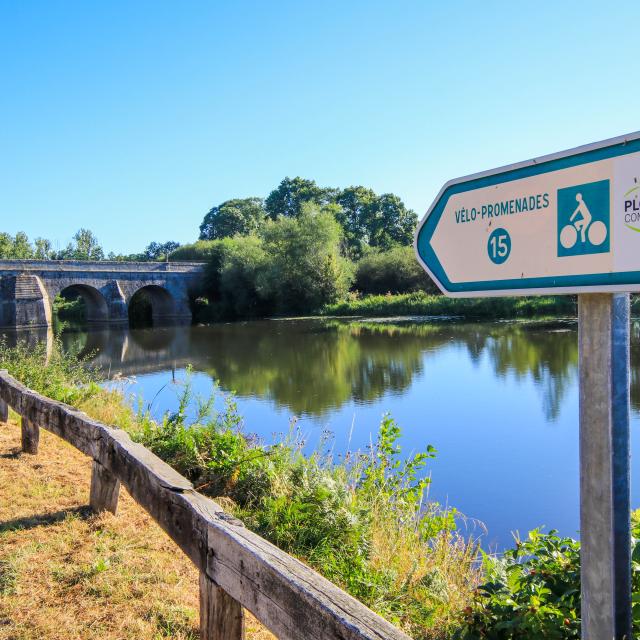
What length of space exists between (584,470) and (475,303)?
27488mm

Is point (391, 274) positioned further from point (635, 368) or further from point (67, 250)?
point (67, 250)

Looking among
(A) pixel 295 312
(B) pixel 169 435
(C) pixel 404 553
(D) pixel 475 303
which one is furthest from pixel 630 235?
(A) pixel 295 312

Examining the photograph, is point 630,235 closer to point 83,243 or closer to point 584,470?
point 584,470

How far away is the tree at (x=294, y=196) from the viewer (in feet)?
191

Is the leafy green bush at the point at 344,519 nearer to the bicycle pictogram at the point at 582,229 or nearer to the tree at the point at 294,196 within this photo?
the bicycle pictogram at the point at 582,229

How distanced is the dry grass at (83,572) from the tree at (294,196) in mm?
55112

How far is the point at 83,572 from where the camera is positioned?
274 centimetres

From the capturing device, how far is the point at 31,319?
32.1 metres

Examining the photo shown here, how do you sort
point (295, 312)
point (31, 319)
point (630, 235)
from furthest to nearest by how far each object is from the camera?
point (295, 312) < point (31, 319) < point (630, 235)

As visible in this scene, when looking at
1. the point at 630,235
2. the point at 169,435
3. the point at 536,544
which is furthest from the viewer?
the point at 169,435

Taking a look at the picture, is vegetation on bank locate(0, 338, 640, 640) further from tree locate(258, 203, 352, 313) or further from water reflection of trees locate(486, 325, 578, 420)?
tree locate(258, 203, 352, 313)

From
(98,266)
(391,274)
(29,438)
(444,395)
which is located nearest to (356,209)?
(391,274)

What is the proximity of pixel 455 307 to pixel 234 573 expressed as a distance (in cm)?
2871

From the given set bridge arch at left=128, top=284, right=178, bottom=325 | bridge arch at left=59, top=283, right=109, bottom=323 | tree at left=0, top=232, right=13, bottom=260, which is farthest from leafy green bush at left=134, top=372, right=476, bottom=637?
tree at left=0, top=232, right=13, bottom=260
